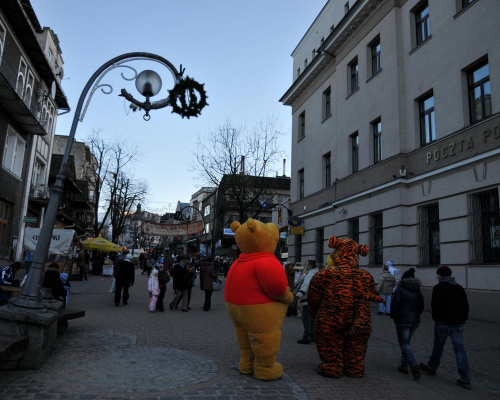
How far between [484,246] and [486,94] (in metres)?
4.39

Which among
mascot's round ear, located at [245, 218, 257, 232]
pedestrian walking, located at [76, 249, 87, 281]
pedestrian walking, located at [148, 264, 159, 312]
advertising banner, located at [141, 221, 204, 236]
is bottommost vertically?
pedestrian walking, located at [148, 264, 159, 312]

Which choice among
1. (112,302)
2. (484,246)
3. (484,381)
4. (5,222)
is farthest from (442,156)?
(5,222)

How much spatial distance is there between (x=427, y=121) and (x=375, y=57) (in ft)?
15.9

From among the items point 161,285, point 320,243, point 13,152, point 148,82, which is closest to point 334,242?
point 148,82

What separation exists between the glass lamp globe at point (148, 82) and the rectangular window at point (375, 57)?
12520mm

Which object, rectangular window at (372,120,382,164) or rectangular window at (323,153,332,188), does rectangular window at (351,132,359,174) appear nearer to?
rectangular window at (372,120,382,164)

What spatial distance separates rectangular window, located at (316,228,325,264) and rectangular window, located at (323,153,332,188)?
7.82 ft

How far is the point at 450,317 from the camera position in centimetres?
599

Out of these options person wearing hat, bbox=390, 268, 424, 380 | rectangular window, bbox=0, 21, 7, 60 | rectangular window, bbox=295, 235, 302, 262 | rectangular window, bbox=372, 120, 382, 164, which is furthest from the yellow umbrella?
person wearing hat, bbox=390, 268, 424, 380

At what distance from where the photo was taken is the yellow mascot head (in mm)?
5793

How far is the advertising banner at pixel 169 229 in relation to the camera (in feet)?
64.4

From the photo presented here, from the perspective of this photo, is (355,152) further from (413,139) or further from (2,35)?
(2,35)

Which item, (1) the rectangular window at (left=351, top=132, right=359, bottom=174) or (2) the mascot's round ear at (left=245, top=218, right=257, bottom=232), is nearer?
(2) the mascot's round ear at (left=245, top=218, right=257, bottom=232)

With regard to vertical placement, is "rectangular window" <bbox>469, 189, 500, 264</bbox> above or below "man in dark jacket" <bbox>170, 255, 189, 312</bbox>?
above
